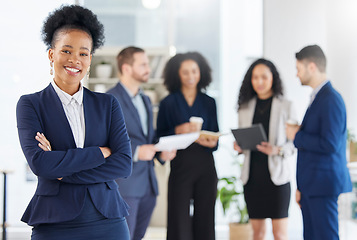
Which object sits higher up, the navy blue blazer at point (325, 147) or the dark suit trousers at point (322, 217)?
the navy blue blazer at point (325, 147)

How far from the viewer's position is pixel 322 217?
285 cm

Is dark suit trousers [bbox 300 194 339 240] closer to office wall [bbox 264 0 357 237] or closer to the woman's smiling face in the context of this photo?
the woman's smiling face

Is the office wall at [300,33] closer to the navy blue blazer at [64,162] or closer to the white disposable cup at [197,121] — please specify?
the white disposable cup at [197,121]

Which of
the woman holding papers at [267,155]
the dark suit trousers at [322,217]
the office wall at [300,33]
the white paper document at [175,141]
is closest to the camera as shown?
the dark suit trousers at [322,217]

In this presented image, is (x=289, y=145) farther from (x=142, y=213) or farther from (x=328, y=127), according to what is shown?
(x=142, y=213)

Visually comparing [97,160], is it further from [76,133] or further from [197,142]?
[197,142]

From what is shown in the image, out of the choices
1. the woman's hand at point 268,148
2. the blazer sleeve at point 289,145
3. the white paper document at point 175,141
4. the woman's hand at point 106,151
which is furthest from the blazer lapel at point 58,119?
the blazer sleeve at point 289,145

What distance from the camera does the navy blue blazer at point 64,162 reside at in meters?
1.73

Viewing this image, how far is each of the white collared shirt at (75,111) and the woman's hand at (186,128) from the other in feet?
4.85

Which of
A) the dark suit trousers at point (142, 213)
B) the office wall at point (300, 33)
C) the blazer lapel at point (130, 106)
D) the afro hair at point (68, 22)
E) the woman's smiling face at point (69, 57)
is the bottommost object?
the dark suit trousers at point (142, 213)

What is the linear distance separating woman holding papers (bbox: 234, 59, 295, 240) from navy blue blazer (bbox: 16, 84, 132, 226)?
1.76m

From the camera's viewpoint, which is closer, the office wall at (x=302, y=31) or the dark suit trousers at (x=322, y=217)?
the dark suit trousers at (x=322, y=217)

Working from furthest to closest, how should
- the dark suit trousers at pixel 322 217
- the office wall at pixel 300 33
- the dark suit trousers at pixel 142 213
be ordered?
1. the office wall at pixel 300 33
2. the dark suit trousers at pixel 142 213
3. the dark suit trousers at pixel 322 217

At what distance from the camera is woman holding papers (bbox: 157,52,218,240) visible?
132 inches
